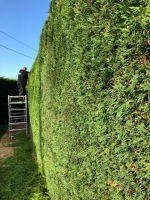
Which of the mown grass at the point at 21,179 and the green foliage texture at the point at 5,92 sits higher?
the green foliage texture at the point at 5,92

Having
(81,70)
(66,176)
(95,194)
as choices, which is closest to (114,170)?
(95,194)

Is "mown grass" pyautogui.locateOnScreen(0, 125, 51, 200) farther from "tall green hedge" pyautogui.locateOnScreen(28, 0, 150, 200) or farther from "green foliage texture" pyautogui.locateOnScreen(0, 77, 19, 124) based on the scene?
"green foliage texture" pyautogui.locateOnScreen(0, 77, 19, 124)

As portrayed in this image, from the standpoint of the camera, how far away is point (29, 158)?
6.10 meters

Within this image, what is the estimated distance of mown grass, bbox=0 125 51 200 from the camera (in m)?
3.79

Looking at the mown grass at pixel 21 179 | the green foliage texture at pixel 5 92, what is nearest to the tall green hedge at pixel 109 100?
the mown grass at pixel 21 179

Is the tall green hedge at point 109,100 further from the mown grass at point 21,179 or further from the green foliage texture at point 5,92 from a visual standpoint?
the green foliage texture at point 5,92

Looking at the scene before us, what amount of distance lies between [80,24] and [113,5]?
556 millimetres

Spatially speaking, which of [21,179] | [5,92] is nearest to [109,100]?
[21,179]

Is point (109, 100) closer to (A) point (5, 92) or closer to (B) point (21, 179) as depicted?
(B) point (21, 179)

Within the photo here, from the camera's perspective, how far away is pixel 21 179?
14.8ft

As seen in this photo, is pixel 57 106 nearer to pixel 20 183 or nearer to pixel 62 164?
pixel 62 164

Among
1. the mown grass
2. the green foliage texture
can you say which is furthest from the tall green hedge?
the green foliage texture

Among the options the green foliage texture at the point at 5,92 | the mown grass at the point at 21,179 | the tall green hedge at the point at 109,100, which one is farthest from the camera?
the green foliage texture at the point at 5,92

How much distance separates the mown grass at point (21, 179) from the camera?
379cm
